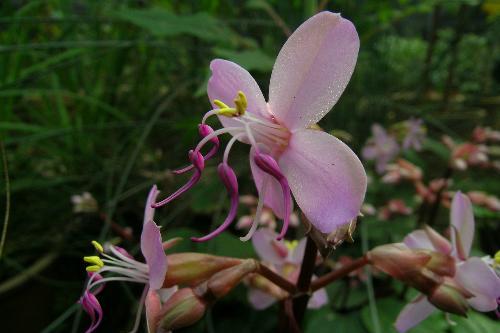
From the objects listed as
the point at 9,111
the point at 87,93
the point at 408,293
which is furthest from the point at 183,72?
the point at 408,293

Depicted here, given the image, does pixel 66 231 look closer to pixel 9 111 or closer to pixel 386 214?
pixel 9 111

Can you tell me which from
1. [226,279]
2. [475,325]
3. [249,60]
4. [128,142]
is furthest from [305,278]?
[128,142]

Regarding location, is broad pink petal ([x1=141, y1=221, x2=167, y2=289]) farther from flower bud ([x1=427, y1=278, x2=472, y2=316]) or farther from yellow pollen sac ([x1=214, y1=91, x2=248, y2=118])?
flower bud ([x1=427, y1=278, x2=472, y2=316])

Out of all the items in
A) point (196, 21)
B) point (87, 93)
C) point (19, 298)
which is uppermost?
point (196, 21)

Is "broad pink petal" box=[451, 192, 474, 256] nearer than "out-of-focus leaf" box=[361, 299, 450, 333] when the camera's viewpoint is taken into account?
Yes

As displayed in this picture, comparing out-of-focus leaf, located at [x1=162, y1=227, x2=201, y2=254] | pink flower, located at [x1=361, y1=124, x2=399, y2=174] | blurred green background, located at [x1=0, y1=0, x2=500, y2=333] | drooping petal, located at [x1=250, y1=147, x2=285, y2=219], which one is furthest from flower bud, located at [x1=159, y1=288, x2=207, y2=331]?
pink flower, located at [x1=361, y1=124, x2=399, y2=174]

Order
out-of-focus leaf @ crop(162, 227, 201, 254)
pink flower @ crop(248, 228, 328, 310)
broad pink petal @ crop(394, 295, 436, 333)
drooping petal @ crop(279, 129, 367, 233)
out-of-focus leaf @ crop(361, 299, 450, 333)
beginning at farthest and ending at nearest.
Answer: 1. out-of-focus leaf @ crop(162, 227, 201, 254)
2. out-of-focus leaf @ crop(361, 299, 450, 333)
3. pink flower @ crop(248, 228, 328, 310)
4. broad pink petal @ crop(394, 295, 436, 333)
5. drooping petal @ crop(279, 129, 367, 233)
